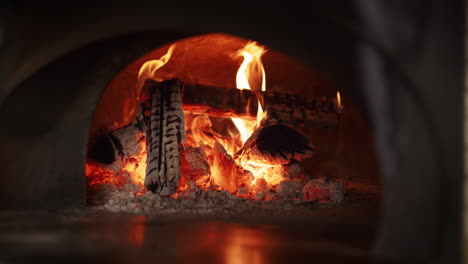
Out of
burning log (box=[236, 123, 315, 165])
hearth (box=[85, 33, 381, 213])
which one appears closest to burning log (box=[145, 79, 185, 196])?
hearth (box=[85, 33, 381, 213])

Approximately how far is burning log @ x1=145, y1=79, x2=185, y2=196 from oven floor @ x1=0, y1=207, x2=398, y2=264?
1.60ft

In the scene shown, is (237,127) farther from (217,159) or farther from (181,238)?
(181,238)

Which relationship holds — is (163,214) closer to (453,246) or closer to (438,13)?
(453,246)

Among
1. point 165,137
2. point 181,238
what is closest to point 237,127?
point 165,137

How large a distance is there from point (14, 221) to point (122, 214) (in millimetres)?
469

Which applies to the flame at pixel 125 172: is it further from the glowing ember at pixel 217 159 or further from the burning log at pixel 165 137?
the burning log at pixel 165 137

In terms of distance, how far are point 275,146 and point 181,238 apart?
1.42 meters

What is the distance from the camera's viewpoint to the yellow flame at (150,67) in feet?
9.03

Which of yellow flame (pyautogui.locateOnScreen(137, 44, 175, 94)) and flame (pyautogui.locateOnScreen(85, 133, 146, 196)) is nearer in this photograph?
flame (pyautogui.locateOnScreen(85, 133, 146, 196))

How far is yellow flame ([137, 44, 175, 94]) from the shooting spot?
275cm

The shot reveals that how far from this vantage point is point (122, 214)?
6.77 ft

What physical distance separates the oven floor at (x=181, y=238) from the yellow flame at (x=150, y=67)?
100 cm

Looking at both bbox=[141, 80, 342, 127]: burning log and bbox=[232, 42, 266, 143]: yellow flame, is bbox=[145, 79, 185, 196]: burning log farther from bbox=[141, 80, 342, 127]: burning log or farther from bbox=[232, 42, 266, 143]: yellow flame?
bbox=[232, 42, 266, 143]: yellow flame

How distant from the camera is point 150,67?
2764 mm
